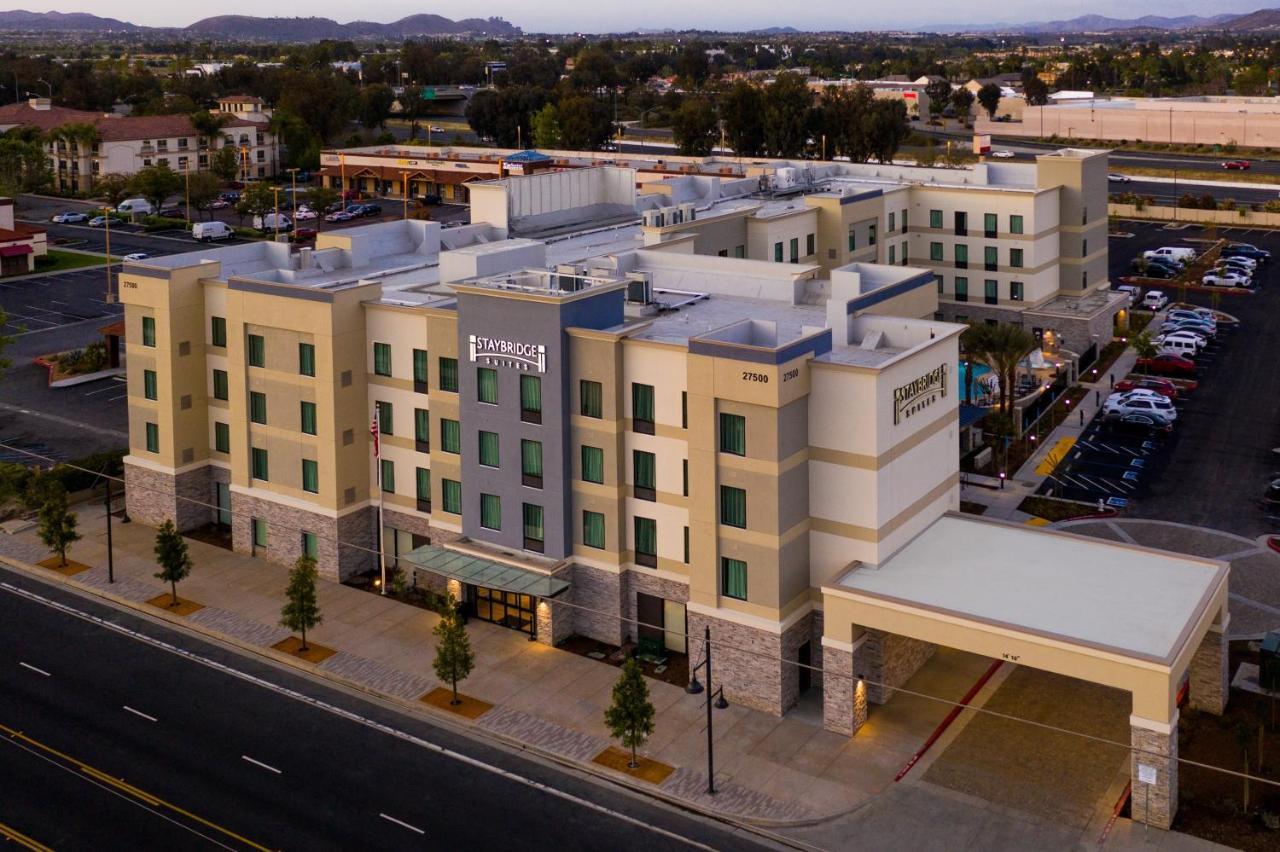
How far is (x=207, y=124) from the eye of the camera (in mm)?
187125

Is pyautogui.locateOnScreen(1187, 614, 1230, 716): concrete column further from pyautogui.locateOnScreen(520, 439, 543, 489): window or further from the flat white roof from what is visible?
pyautogui.locateOnScreen(520, 439, 543, 489): window

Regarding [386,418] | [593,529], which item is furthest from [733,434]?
[386,418]

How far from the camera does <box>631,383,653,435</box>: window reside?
169ft

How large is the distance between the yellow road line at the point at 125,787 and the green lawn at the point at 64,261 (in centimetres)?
9578

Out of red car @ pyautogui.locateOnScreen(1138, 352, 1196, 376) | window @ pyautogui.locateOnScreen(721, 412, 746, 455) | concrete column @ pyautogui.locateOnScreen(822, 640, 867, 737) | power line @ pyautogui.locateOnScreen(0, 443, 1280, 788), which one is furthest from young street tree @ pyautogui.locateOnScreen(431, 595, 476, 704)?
red car @ pyautogui.locateOnScreen(1138, 352, 1196, 376)

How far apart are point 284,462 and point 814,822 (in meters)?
30.7

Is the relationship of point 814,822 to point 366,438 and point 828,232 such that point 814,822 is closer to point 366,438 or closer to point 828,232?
point 366,438

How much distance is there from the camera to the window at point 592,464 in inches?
2076

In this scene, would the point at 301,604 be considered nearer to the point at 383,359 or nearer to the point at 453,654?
the point at 453,654

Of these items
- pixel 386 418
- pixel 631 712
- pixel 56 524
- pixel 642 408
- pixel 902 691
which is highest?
pixel 642 408

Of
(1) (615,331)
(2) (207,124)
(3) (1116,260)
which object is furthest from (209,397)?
(2) (207,124)

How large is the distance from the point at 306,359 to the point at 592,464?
591 inches

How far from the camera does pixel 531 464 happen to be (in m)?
53.9

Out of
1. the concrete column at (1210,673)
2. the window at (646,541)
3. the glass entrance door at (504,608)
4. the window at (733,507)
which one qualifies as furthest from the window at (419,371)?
the concrete column at (1210,673)
